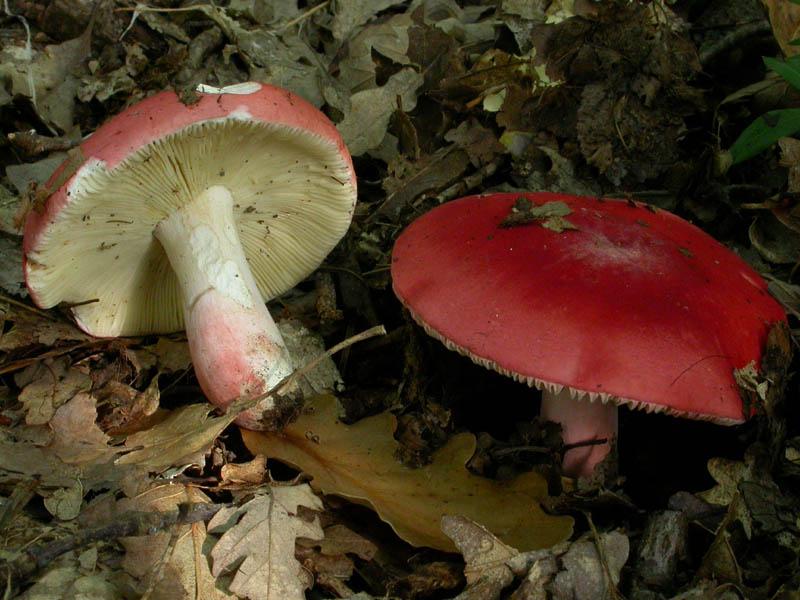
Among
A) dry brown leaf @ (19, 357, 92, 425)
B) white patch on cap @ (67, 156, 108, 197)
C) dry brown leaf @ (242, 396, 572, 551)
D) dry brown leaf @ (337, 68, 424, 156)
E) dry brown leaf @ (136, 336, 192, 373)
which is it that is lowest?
dry brown leaf @ (136, 336, 192, 373)

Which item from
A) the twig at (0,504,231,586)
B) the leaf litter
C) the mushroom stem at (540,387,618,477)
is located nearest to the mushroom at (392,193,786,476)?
the mushroom stem at (540,387,618,477)

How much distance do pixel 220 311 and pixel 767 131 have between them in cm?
246

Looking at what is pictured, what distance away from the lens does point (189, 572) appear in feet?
6.14

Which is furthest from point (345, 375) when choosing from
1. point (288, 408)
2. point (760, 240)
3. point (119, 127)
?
point (760, 240)

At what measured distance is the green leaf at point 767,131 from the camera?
2643mm

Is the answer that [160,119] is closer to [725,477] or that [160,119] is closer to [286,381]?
[286,381]

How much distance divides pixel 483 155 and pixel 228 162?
1.51 metres

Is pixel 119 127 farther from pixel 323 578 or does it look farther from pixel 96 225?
pixel 323 578

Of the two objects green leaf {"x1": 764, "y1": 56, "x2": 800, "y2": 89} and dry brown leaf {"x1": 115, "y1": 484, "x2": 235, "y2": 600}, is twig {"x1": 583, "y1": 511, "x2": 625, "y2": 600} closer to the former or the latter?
dry brown leaf {"x1": 115, "y1": 484, "x2": 235, "y2": 600}

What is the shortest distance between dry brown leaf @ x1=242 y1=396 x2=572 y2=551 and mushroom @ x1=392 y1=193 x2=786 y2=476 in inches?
15.5

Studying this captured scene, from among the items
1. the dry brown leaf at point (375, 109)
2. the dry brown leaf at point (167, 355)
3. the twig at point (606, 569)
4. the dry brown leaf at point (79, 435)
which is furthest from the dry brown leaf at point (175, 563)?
the dry brown leaf at point (375, 109)

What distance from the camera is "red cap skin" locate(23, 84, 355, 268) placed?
197 centimetres

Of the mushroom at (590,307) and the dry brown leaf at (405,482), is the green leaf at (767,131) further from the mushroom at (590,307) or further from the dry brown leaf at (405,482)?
the dry brown leaf at (405,482)

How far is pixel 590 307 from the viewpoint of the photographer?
6.24ft
